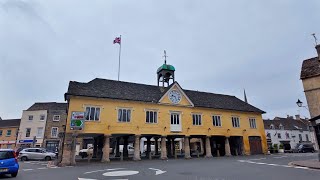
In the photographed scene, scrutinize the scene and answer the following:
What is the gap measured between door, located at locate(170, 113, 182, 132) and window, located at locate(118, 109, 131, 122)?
21.8 feet

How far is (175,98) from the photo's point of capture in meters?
34.2

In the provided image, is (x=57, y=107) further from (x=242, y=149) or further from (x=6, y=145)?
(x=242, y=149)

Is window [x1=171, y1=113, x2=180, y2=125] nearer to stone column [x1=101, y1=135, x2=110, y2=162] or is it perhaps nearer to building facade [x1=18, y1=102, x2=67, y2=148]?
stone column [x1=101, y1=135, x2=110, y2=162]

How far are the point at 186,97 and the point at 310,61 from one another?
54.7 ft

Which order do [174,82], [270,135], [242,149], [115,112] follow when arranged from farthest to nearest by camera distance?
[270,135]
[242,149]
[174,82]
[115,112]

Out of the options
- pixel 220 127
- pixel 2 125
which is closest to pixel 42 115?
pixel 2 125

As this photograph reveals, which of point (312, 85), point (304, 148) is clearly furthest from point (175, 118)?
point (304, 148)

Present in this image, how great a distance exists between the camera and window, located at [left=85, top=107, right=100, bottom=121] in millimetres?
27306

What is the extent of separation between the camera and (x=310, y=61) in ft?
81.5

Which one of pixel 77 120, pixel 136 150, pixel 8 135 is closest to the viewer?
pixel 77 120

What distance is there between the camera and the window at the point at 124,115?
29312 millimetres

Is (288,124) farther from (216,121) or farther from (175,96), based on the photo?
(175,96)

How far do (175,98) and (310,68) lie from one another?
17.5 metres

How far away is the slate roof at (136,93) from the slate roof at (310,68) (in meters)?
14.9
